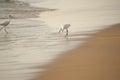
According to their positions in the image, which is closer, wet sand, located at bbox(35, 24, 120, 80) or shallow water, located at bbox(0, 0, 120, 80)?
wet sand, located at bbox(35, 24, 120, 80)

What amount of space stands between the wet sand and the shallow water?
0.82ft

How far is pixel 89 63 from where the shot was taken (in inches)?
218

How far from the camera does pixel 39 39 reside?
7.72 metres

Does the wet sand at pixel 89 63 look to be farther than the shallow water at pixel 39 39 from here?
No

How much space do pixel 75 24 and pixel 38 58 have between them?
3786 mm

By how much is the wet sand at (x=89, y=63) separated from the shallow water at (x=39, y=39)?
250 millimetres

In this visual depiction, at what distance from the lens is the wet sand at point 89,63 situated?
4.99 meters

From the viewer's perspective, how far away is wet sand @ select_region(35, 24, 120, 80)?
4.99 meters

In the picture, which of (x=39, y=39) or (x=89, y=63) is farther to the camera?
(x=39, y=39)

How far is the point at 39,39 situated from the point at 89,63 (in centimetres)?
243

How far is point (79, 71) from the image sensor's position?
515 cm

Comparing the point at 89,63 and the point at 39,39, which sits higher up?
the point at 39,39

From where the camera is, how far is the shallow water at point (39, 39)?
5574 millimetres

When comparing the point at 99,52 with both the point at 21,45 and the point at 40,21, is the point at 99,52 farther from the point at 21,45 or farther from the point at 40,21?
the point at 40,21
